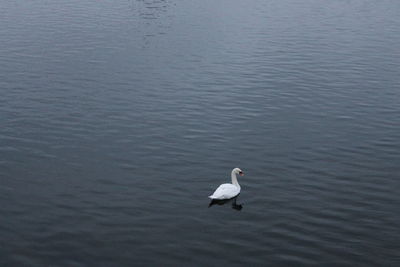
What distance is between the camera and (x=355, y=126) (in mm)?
51031

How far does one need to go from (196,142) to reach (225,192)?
10556 millimetres

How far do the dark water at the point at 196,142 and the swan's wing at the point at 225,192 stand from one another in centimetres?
72

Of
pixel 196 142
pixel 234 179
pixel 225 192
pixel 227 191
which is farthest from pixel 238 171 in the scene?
pixel 196 142

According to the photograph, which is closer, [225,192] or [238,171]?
[225,192]

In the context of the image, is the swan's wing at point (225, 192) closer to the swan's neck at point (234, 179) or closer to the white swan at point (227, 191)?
the white swan at point (227, 191)

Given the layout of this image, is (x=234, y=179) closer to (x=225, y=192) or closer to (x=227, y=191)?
(x=227, y=191)

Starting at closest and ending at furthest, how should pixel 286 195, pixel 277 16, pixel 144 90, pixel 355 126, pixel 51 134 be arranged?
pixel 286 195
pixel 51 134
pixel 355 126
pixel 144 90
pixel 277 16

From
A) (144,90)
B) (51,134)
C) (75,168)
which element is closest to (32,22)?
(144,90)

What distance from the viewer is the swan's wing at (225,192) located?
3675 cm

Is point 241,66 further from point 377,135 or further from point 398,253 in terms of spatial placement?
point 398,253

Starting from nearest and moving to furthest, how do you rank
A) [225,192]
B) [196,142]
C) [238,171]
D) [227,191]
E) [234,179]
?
[225,192], [227,191], [234,179], [238,171], [196,142]

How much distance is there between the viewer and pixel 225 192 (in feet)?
121

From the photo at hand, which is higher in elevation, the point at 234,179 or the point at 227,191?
the point at 234,179

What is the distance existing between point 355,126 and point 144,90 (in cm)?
2057
